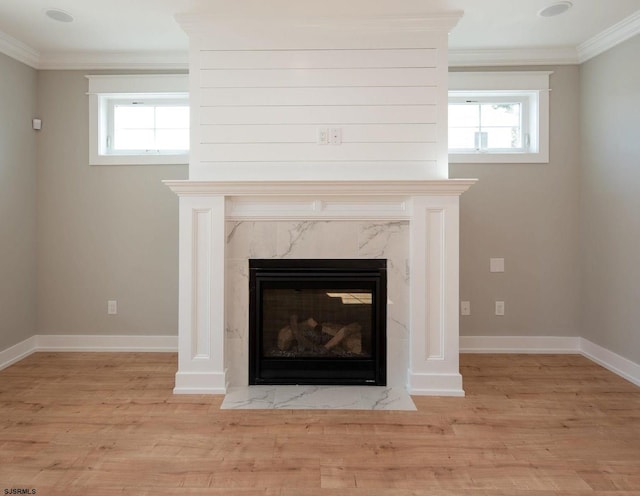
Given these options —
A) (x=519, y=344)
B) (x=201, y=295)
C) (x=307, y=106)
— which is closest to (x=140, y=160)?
(x=201, y=295)

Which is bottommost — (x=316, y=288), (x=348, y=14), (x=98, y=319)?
(x=98, y=319)

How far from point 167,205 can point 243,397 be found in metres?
1.82

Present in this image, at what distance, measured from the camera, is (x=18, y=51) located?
→ 3.55 meters

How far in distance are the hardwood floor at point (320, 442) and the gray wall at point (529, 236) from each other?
716mm

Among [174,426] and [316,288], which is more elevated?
[316,288]

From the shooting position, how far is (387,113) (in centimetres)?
302

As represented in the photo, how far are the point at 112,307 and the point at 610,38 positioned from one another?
4454 mm

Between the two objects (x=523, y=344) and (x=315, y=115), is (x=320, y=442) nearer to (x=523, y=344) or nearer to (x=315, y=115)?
(x=315, y=115)

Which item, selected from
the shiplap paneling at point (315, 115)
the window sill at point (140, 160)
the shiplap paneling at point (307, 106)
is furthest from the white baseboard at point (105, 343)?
the shiplap paneling at point (315, 115)

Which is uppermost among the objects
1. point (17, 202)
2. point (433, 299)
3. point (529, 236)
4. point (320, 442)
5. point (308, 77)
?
point (308, 77)

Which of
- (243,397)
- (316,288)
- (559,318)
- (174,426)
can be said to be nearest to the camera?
(174,426)

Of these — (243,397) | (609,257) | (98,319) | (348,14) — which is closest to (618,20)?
(609,257)

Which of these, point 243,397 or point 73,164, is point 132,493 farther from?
point 73,164

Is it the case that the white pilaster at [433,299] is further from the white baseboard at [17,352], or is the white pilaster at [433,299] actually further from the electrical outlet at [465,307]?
the white baseboard at [17,352]
